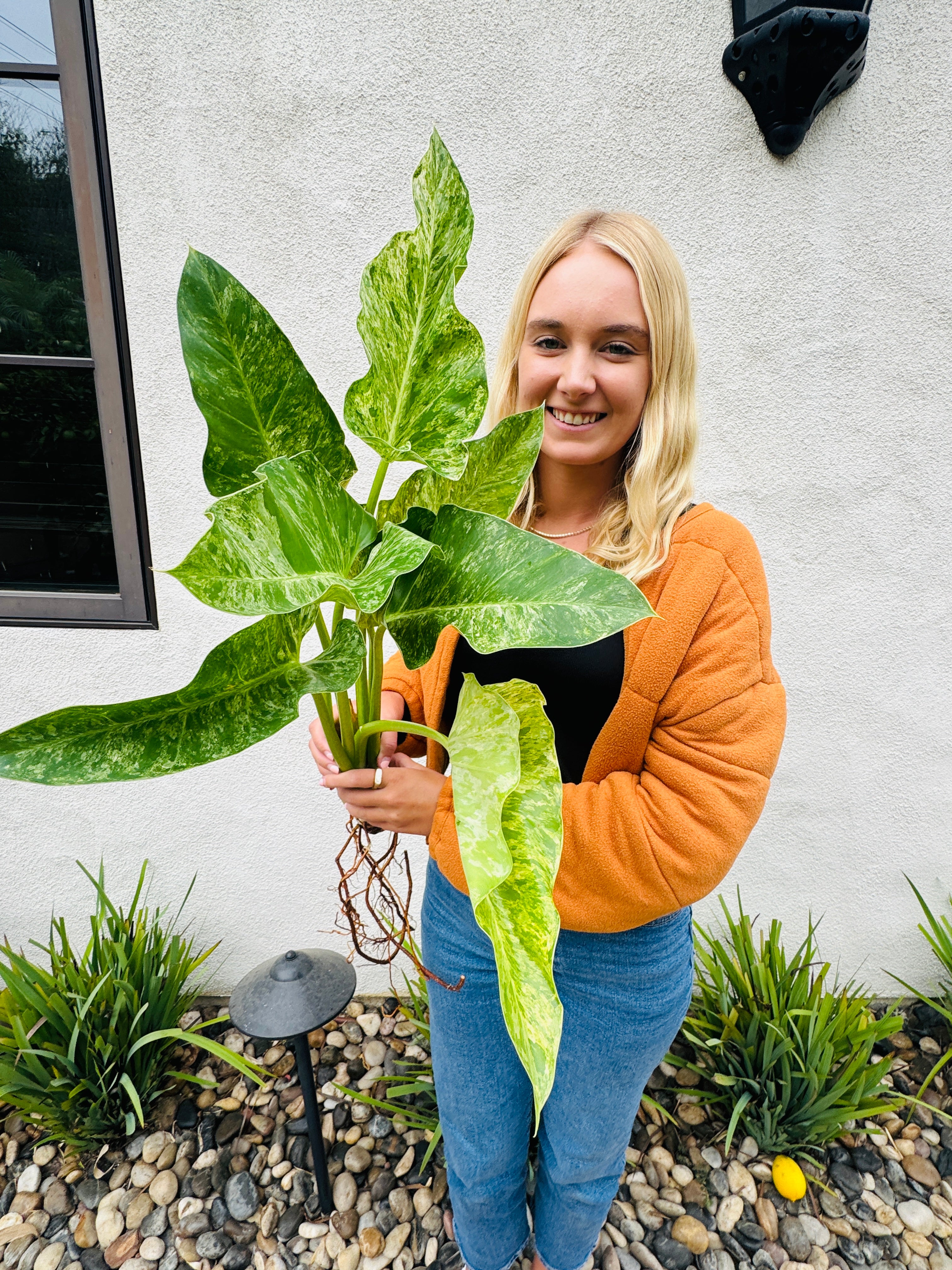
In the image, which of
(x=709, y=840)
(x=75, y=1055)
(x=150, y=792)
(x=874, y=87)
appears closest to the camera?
(x=709, y=840)

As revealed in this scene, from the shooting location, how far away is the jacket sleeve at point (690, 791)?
26.5 inches

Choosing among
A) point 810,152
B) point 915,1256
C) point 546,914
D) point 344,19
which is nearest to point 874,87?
point 810,152

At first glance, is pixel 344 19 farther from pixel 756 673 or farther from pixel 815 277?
pixel 756 673

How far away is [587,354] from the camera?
700mm

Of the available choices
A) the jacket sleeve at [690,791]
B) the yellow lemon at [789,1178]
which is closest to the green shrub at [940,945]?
the yellow lemon at [789,1178]

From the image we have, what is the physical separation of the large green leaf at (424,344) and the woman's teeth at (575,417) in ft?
0.91

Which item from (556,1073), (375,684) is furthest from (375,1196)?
(375,684)

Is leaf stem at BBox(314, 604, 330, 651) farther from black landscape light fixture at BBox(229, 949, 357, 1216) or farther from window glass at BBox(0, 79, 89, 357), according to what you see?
window glass at BBox(0, 79, 89, 357)

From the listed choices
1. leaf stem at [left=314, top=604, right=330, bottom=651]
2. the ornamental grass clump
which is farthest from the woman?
the ornamental grass clump

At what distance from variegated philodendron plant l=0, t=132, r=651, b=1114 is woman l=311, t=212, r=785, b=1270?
7.7 inches

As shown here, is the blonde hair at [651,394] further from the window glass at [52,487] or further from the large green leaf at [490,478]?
the window glass at [52,487]

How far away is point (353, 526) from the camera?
1.38 ft

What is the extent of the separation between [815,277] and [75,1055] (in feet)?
7.27

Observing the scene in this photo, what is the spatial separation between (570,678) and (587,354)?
1.25 ft
